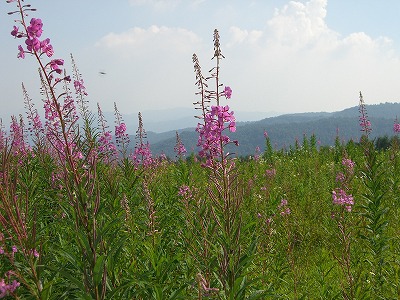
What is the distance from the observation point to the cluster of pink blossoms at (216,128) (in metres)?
4.01

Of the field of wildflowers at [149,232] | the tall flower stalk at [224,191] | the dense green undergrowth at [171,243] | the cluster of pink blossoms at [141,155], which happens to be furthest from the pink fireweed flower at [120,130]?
the tall flower stalk at [224,191]

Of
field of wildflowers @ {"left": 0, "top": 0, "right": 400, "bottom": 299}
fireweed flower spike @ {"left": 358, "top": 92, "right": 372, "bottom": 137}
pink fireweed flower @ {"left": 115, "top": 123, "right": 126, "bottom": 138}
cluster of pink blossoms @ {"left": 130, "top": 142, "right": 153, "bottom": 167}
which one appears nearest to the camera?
field of wildflowers @ {"left": 0, "top": 0, "right": 400, "bottom": 299}

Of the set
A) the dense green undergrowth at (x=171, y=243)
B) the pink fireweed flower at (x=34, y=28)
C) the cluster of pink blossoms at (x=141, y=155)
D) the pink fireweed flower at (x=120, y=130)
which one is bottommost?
the dense green undergrowth at (x=171, y=243)

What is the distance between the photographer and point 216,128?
403 cm

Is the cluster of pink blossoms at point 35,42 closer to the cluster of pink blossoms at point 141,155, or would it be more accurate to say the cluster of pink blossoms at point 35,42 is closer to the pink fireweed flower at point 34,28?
the pink fireweed flower at point 34,28

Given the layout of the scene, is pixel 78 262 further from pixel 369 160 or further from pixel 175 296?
pixel 369 160

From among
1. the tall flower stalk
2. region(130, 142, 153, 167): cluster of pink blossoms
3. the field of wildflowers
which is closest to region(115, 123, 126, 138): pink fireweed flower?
the field of wildflowers

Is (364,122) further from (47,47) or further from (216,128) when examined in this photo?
(47,47)

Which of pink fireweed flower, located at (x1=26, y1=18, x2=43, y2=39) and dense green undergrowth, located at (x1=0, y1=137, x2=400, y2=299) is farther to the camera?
pink fireweed flower, located at (x1=26, y1=18, x2=43, y2=39)

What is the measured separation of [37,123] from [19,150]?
93 cm

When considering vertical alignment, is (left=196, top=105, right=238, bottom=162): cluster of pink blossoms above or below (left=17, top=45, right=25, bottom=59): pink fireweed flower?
below

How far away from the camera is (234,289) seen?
10.6 ft

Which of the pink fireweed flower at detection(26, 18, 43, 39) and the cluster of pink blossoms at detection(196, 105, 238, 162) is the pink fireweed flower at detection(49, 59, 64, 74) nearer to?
the pink fireweed flower at detection(26, 18, 43, 39)

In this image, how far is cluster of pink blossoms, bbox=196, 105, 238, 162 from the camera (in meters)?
4.01
